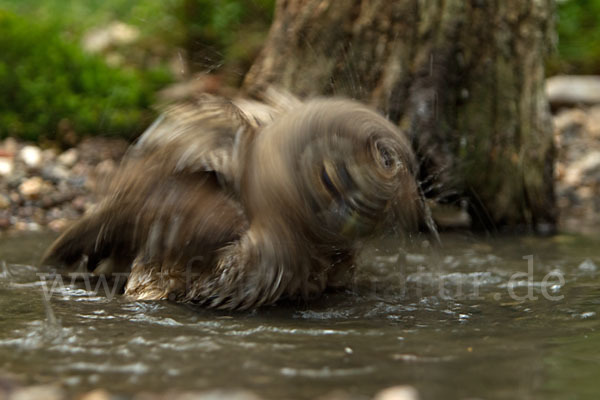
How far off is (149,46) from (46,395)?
6956mm

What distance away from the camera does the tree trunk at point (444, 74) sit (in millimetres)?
4816

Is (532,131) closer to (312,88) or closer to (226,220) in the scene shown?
(312,88)

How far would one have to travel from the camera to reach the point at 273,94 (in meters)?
3.30

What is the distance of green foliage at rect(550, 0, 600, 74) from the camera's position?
9.02 meters

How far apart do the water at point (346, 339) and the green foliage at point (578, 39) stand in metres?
5.74

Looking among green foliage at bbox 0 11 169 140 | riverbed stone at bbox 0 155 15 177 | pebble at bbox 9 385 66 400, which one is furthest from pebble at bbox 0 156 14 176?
pebble at bbox 9 385 66 400

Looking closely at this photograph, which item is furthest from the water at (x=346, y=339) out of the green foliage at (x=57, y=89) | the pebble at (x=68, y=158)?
the green foliage at (x=57, y=89)

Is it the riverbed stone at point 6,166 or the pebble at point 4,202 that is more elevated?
the riverbed stone at point 6,166

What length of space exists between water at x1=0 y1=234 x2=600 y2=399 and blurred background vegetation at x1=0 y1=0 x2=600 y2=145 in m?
2.32

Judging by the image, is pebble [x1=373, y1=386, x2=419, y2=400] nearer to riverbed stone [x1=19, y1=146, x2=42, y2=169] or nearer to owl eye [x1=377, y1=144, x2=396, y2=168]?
owl eye [x1=377, y1=144, x2=396, y2=168]

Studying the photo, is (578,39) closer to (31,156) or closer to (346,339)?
(31,156)

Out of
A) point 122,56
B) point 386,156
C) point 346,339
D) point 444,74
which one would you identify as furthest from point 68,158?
point 346,339

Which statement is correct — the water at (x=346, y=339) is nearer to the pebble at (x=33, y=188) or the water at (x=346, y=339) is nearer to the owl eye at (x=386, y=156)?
the owl eye at (x=386, y=156)

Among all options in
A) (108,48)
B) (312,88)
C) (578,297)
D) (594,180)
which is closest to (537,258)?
(578,297)
